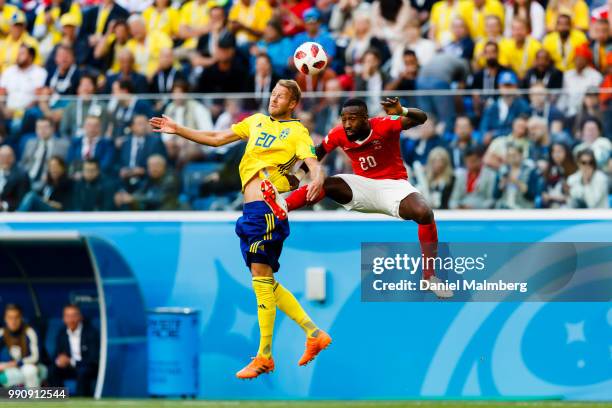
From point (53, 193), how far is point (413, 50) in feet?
15.7

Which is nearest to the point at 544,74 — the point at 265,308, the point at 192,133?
the point at 265,308

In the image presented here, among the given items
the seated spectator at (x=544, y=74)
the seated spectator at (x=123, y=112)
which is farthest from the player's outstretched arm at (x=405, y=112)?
the seated spectator at (x=123, y=112)

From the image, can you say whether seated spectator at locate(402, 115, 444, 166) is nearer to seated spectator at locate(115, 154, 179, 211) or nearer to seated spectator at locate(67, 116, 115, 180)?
seated spectator at locate(115, 154, 179, 211)

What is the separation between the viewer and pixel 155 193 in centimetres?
1767

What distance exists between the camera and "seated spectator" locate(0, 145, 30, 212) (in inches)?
690

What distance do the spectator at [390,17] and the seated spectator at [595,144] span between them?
3329 millimetres

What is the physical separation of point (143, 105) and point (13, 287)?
11.6ft

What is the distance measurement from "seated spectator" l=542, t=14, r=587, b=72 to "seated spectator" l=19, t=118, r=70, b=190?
5.97m

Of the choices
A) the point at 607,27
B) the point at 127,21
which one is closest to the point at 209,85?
the point at 127,21

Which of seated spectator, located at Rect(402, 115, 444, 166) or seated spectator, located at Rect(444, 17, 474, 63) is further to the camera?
seated spectator, located at Rect(444, 17, 474, 63)

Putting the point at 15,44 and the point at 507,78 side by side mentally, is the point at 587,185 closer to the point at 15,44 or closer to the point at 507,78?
the point at 507,78

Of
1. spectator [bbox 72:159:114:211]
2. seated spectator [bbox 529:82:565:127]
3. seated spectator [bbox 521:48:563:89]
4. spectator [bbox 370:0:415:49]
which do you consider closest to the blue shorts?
seated spectator [bbox 529:82:565:127]

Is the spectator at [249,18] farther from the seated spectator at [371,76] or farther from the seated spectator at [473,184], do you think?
the seated spectator at [473,184]

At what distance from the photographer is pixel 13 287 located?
63.3 ft
